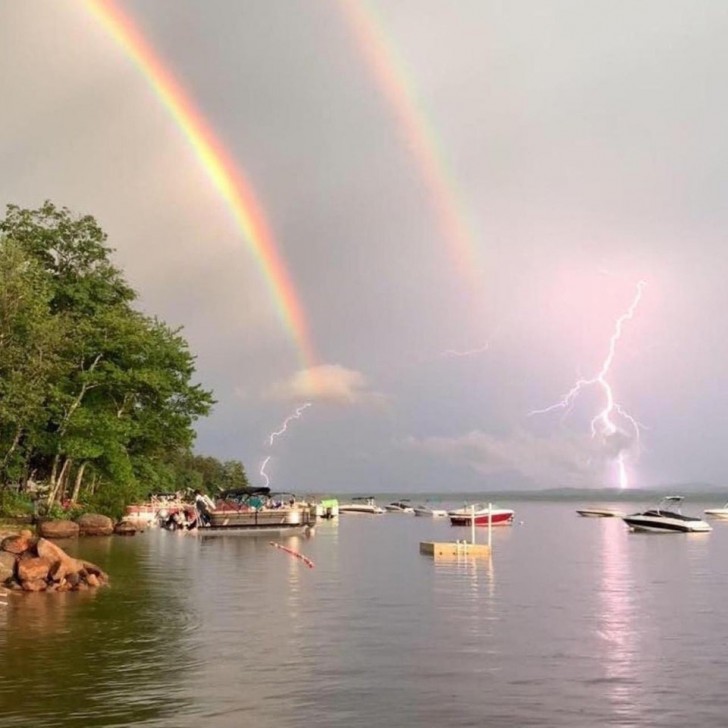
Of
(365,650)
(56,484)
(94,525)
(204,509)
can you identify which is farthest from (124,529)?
(365,650)

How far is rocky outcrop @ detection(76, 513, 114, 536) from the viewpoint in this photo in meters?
59.5

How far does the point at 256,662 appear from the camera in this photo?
1897 cm

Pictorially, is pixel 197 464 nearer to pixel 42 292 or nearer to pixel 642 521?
pixel 642 521

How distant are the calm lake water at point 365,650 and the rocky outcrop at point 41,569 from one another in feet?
3.14

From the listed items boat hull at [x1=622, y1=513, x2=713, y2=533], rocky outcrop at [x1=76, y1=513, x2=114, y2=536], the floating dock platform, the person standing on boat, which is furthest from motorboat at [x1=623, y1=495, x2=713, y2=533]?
rocky outcrop at [x1=76, y1=513, x2=114, y2=536]

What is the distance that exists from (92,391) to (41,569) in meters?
37.3

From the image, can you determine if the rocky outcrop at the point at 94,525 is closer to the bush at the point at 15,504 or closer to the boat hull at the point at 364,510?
the bush at the point at 15,504

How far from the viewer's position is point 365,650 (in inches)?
814

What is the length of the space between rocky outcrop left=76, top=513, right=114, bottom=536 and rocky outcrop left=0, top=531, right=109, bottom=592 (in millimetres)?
30010

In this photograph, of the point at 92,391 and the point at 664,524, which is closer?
the point at 92,391

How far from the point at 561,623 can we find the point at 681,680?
7833 mm

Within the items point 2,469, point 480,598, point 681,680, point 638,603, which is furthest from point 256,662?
point 2,469

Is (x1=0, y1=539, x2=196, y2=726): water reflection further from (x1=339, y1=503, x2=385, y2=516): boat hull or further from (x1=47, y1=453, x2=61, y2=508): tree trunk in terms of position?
(x1=339, y1=503, x2=385, y2=516): boat hull

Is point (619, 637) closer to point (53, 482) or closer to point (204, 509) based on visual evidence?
point (53, 482)
